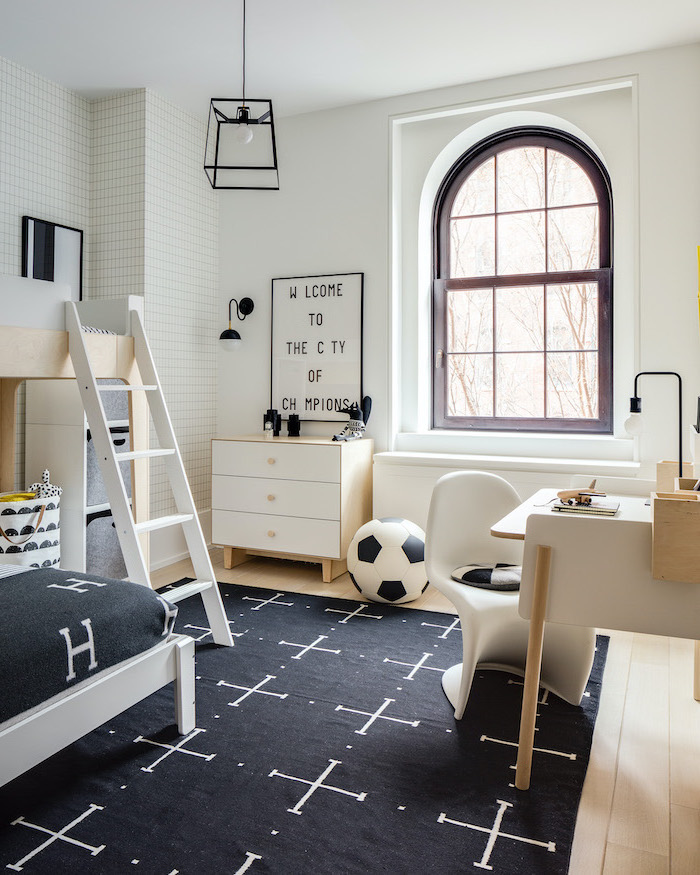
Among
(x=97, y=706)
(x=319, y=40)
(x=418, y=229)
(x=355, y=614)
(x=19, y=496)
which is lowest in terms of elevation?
(x=355, y=614)

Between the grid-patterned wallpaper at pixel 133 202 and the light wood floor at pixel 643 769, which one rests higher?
the grid-patterned wallpaper at pixel 133 202

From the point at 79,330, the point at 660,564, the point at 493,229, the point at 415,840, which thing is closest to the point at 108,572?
the point at 79,330

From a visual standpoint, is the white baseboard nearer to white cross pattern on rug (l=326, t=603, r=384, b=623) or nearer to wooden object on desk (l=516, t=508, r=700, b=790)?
white cross pattern on rug (l=326, t=603, r=384, b=623)

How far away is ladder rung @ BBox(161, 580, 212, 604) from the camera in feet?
8.35

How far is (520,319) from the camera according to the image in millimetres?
4098

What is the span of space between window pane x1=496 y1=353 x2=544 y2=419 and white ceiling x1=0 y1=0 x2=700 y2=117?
1.58m

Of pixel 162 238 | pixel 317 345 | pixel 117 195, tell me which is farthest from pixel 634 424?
pixel 117 195

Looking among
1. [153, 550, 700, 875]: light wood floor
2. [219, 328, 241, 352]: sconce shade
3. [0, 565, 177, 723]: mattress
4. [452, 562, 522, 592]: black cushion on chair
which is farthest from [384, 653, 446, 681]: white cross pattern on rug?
[219, 328, 241, 352]: sconce shade

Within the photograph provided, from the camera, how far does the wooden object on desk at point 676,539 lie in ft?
5.49

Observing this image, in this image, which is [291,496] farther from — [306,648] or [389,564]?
[306,648]

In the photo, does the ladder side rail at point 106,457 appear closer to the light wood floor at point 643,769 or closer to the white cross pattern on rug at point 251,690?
the white cross pattern on rug at point 251,690

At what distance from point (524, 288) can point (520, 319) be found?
183mm

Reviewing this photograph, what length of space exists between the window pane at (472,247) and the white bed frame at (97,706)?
294 centimetres

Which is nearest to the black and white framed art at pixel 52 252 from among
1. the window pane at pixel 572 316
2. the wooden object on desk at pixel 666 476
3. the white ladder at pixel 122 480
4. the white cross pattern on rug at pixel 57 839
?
the white ladder at pixel 122 480
